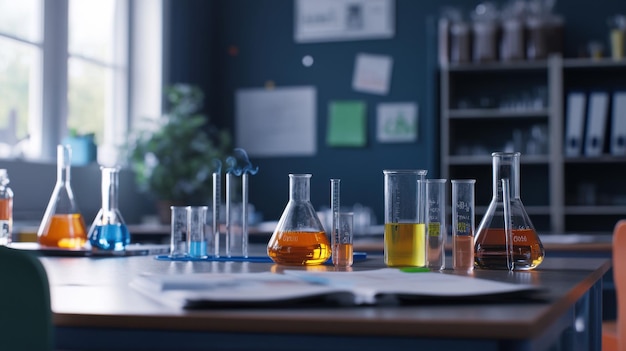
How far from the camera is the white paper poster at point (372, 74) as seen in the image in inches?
224

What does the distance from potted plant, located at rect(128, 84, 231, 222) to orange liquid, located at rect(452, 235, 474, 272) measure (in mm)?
3205

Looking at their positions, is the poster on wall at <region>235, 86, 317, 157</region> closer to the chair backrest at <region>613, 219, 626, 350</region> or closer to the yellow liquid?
the chair backrest at <region>613, 219, 626, 350</region>

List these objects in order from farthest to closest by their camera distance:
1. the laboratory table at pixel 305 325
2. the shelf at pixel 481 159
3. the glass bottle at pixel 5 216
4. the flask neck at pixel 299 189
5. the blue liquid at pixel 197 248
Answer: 1. the shelf at pixel 481 159
2. the glass bottle at pixel 5 216
3. the blue liquid at pixel 197 248
4. the flask neck at pixel 299 189
5. the laboratory table at pixel 305 325

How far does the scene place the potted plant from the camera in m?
4.68

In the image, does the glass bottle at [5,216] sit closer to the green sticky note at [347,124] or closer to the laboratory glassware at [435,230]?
the laboratory glassware at [435,230]

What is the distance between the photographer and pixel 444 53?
17.1 feet

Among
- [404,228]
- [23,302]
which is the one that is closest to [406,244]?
[404,228]

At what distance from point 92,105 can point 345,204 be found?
1.73 metres

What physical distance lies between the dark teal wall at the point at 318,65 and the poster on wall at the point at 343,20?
0.04m

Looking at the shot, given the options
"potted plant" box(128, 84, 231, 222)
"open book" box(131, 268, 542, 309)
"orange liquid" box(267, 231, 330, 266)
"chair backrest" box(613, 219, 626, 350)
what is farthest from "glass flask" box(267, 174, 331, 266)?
"potted plant" box(128, 84, 231, 222)

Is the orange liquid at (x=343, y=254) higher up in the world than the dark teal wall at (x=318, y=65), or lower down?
lower down

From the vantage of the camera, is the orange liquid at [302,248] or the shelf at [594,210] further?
the shelf at [594,210]

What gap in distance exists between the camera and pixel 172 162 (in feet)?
15.4

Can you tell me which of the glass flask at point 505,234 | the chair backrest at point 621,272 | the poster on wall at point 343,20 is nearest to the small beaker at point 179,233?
the glass flask at point 505,234
